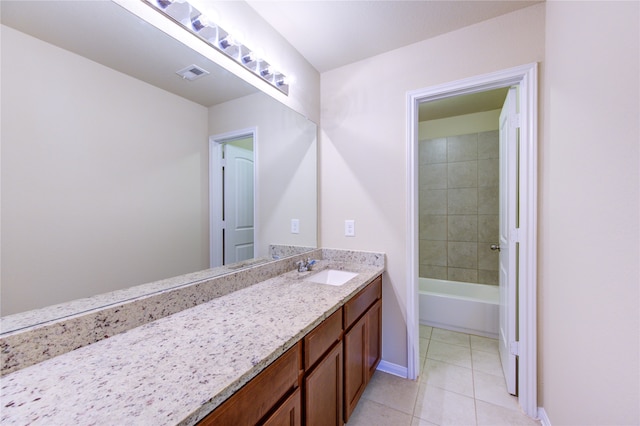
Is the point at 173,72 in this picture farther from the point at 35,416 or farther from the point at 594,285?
the point at 594,285

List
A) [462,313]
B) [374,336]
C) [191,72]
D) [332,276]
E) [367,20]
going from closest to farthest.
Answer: [191,72] < [367,20] < [374,336] < [332,276] < [462,313]

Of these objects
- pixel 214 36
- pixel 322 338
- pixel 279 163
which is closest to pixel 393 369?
pixel 322 338

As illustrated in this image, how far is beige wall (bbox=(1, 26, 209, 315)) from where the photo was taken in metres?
0.72

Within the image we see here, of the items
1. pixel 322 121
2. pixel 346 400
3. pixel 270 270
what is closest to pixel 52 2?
pixel 270 270

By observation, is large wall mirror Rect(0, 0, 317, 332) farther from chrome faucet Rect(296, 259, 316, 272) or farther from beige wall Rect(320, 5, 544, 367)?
beige wall Rect(320, 5, 544, 367)

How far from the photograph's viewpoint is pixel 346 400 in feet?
4.36

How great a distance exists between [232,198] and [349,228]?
38.5 inches

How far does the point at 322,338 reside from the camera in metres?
1.10

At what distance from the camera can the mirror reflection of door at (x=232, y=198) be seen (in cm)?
135

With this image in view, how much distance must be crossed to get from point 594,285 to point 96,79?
1955 millimetres

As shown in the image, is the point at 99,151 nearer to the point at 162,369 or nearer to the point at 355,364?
the point at 162,369

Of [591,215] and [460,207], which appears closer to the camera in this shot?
[591,215]

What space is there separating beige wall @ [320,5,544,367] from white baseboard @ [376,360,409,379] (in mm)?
30

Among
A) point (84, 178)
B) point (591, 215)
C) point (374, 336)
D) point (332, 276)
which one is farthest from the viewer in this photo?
point (332, 276)
